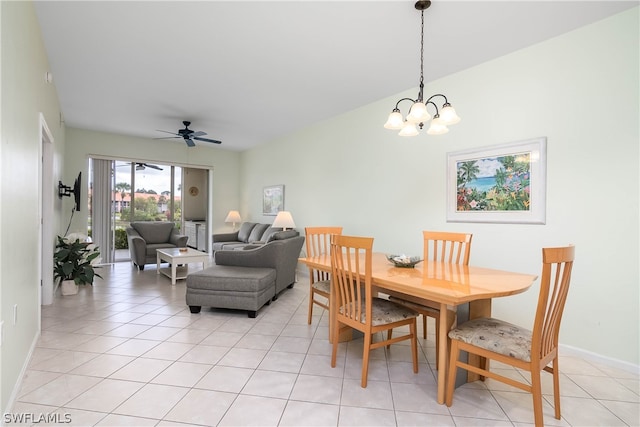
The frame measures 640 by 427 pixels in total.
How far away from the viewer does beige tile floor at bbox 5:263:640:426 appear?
1.72 meters

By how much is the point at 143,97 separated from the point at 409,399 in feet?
14.9

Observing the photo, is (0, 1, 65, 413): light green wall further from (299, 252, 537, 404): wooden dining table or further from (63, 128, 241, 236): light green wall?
(63, 128, 241, 236): light green wall

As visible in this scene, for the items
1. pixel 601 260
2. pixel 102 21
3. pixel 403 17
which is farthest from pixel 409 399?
pixel 102 21

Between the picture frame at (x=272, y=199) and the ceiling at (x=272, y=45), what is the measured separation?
6.94 feet

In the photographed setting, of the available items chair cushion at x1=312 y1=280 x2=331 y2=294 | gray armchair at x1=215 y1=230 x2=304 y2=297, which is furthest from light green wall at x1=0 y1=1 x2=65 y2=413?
chair cushion at x1=312 y1=280 x2=331 y2=294

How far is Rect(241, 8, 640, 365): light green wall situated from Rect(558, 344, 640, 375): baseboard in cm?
3

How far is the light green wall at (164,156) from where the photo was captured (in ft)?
19.2

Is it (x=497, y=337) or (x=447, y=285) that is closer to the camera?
(x=497, y=337)

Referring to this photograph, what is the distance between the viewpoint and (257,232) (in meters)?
6.27

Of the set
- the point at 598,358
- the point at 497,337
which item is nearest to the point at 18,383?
the point at 497,337

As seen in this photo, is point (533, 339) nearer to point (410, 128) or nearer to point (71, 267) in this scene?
→ point (410, 128)

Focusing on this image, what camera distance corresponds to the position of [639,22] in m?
2.21

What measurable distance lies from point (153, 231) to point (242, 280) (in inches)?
156

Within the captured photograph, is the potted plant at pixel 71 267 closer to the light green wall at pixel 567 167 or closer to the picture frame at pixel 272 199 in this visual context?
the picture frame at pixel 272 199
